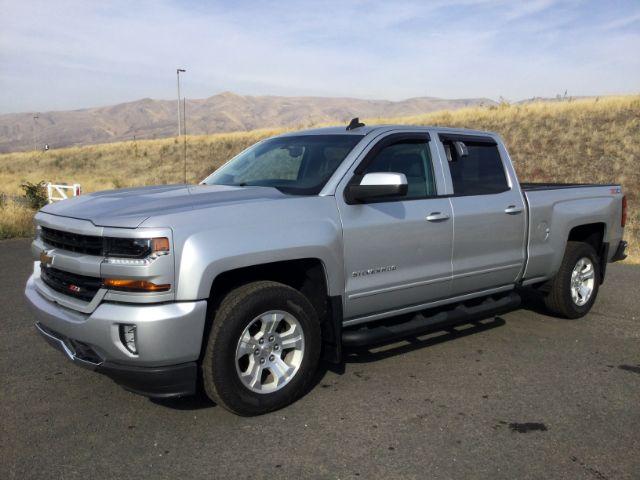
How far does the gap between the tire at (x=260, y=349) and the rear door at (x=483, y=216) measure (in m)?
1.57

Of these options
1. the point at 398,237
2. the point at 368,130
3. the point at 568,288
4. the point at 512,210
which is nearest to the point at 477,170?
the point at 512,210

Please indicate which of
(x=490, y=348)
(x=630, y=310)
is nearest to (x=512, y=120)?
(x=630, y=310)

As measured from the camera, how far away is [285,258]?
12.4ft

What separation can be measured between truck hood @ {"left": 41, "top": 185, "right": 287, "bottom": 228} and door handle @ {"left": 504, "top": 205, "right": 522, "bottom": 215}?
7.24ft

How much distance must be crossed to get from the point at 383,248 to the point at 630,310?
3.81 meters

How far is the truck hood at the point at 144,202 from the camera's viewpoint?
137 inches

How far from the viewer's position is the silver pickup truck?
337 centimetres

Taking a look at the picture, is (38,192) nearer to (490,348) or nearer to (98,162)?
(490,348)

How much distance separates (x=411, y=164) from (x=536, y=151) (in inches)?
856

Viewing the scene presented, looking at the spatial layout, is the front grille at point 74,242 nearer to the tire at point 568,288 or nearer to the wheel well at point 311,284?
the wheel well at point 311,284

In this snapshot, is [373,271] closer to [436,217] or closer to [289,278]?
[289,278]

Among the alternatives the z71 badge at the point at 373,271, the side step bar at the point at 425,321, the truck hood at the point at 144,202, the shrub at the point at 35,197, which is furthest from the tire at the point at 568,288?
the shrub at the point at 35,197

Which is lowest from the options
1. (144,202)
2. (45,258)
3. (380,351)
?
(380,351)

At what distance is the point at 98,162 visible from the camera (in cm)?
4403
